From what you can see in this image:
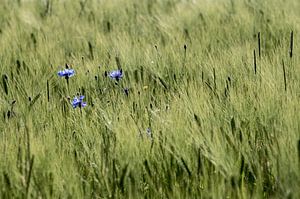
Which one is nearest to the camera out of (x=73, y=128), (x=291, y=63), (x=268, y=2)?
(x=73, y=128)

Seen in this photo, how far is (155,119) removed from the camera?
181 cm

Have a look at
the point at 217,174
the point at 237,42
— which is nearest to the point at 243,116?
the point at 217,174

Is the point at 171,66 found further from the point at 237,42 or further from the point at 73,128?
the point at 73,128

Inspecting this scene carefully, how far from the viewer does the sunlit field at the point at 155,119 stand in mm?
1427

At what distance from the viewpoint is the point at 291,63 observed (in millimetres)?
2221

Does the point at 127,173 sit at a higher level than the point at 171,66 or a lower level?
lower

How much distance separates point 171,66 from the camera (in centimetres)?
262

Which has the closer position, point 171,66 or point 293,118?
point 293,118

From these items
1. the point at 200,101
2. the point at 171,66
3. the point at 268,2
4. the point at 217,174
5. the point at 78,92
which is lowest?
the point at 217,174

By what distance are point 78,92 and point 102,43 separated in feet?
2.91

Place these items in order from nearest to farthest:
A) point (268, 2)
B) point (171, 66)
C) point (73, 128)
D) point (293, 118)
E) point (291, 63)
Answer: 1. point (293, 118)
2. point (73, 128)
3. point (291, 63)
4. point (171, 66)
5. point (268, 2)

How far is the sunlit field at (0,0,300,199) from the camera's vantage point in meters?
1.43

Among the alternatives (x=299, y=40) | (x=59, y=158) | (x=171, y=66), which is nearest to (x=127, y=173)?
(x=59, y=158)

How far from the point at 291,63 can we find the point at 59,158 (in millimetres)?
1074
